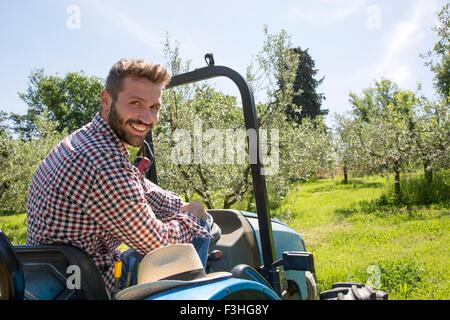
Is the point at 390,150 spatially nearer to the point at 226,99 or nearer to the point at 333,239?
the point at 333,239

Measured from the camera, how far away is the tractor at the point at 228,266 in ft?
4.41

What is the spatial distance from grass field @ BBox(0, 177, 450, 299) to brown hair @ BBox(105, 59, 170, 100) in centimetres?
341

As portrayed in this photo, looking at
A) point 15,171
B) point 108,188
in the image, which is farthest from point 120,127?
point 15,171

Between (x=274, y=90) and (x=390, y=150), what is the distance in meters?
6.55

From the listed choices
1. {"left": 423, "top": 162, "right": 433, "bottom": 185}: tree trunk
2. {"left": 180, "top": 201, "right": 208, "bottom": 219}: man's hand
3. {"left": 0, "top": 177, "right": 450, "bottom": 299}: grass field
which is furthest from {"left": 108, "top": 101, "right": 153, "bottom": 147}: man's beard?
{"left": 423, "top": 162, "right": 433, "bottom": 185}: tree trunk

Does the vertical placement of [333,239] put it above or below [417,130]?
below

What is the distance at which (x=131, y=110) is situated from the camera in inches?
67.4

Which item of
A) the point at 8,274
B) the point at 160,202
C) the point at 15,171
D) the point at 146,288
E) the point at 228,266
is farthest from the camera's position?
the point at 15,171

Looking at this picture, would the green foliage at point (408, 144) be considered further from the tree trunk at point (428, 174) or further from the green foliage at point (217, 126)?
the green foliage at point (217, 126)

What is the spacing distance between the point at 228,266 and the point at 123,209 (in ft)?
2.95

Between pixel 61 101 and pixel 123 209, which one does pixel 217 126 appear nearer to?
pixel 123 209

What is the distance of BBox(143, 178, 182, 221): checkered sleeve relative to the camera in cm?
227
